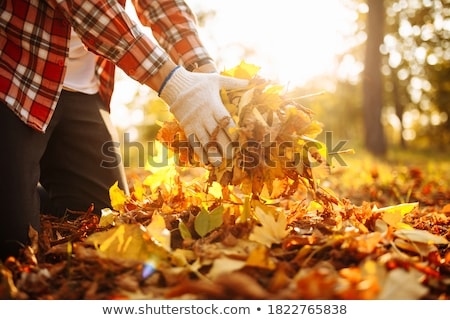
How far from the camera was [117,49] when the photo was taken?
1717 millimetres

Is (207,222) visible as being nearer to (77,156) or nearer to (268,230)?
(268,230)

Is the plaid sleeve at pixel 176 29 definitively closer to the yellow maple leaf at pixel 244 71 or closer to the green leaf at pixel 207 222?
the yellow maple leaf at pixel 244 71

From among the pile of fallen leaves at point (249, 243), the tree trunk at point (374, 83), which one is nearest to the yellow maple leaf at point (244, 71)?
the pile of fallen leaves at point (249, 243)

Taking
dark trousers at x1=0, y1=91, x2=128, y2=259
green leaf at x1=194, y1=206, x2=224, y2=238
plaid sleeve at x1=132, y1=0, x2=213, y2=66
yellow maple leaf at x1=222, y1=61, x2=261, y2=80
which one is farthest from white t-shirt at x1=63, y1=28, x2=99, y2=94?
green leaf at x1=194, y1=206, x2=224, y2=238

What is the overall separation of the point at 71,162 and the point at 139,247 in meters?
1.16

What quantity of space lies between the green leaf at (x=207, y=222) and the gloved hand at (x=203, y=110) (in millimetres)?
230

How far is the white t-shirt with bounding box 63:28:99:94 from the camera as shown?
219cm

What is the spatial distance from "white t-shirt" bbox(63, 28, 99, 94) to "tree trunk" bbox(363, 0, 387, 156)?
758 centimetres

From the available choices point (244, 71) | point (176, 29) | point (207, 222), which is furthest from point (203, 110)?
point (176, 29)

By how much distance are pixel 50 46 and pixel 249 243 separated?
4.15ft

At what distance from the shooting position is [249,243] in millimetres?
1374

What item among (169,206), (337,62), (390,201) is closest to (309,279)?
(169,206)

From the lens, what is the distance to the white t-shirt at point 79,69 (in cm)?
219

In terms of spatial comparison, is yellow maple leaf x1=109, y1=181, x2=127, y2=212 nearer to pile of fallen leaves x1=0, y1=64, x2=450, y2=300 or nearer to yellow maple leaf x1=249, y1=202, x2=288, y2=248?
pile of fallen leaves x1=0, y1=64, x2=450, y2=300
